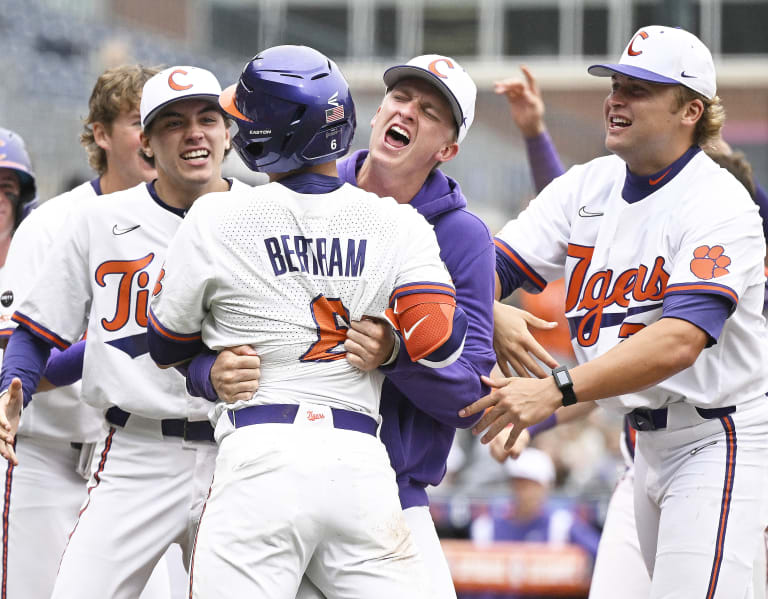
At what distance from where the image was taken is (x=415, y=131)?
14.4 ft

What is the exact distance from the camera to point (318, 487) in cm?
347

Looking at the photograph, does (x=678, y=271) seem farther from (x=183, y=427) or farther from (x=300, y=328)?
(x=183, y=427)

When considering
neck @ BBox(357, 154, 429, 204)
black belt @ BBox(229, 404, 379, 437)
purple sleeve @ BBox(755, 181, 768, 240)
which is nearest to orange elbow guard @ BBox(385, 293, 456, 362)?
black belt @ BBox(229, 404, 379, 437)

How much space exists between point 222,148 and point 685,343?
1843 mm

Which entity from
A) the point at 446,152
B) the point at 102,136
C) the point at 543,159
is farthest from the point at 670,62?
the point at 102,136

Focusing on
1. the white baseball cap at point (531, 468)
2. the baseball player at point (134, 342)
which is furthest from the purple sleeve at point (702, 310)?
the white baseball cap at point (531, 468)

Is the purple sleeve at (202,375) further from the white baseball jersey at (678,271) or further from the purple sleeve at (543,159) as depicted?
the purple sleeve at (543,159)

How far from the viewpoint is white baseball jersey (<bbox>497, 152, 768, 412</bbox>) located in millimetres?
4398

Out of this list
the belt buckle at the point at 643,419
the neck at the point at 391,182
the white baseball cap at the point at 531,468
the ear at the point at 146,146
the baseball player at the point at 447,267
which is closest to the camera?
the baseball player at the point at 447,267

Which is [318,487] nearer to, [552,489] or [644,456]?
[644,456]

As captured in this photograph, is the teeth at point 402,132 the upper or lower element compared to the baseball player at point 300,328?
upper

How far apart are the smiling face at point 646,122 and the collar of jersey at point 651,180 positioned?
0.11ft

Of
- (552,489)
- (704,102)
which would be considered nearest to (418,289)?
(704,102)

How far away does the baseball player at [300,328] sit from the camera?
3.47 metres
